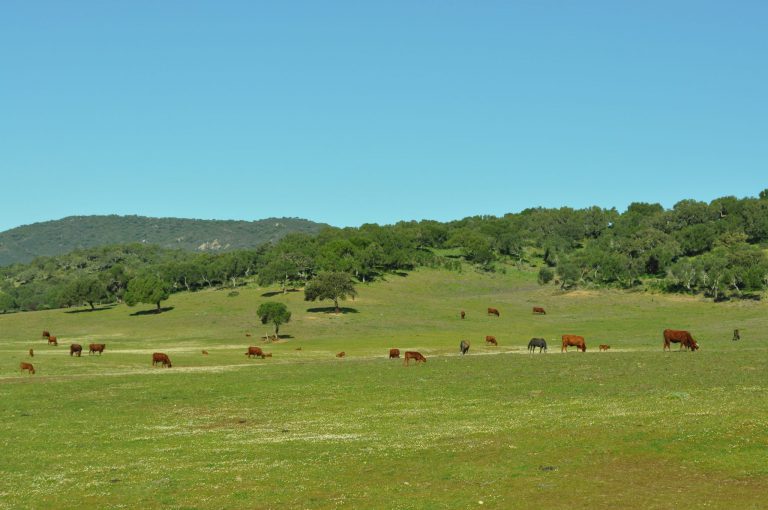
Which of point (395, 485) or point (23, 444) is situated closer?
point (395, 485)

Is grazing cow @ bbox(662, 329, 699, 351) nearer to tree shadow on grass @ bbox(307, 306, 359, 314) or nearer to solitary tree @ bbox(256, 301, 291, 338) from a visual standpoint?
solitary tree @ bbox(256, 301, 291, 338)

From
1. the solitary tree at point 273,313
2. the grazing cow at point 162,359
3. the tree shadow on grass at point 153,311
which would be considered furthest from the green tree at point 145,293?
the grazing cow at point 162,359

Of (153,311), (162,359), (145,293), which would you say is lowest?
(162,359)

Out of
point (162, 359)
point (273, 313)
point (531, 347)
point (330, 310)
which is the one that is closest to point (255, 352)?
point (162, 359)

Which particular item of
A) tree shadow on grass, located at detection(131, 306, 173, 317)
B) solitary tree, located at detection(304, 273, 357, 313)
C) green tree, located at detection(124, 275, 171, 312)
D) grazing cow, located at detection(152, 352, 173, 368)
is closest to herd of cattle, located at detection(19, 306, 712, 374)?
grazing cow, located at detection(152, 352, 173, 368)

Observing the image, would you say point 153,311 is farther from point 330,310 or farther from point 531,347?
point 531,347

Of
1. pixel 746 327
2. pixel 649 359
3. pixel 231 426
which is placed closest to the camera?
pixel 231 426

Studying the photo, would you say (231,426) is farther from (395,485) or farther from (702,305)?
(702,305)

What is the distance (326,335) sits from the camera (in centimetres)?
10562

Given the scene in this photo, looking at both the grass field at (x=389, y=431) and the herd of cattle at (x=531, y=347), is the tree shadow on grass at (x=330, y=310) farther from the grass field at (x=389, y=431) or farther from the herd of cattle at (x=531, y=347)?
the grass field at (x=389, y=431)

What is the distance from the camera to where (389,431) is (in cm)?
3016

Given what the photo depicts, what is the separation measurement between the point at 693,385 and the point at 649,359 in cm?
1589

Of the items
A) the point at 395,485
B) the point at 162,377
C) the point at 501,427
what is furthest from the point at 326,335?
the point at 395,485

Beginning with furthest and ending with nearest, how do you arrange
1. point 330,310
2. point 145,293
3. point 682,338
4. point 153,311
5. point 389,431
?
point 153,311, point 145,293, point 330,310, point 682,338, point 389,431
